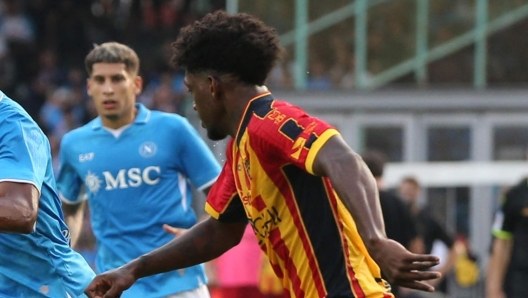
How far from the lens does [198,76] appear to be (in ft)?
15.7

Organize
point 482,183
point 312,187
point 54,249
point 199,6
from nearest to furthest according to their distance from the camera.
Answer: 1. point 312,187
2. point 54,249
3. point 482,183
4. point 199,6

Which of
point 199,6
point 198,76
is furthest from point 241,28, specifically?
point 199,6

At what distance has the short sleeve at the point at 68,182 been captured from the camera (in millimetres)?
7449

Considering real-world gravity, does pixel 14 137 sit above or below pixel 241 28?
below

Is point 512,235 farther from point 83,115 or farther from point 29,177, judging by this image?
point 83,115

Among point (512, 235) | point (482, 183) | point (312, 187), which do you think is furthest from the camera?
point (482, 183)

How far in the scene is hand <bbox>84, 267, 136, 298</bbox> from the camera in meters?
5.02

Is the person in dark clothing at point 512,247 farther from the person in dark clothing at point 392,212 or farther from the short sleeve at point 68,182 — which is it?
the short sleeve at point 68,182

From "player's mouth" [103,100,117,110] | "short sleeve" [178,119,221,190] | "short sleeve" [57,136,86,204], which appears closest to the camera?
"short sleeve" [178,119,221,190]

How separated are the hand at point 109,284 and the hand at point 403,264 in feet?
4.78

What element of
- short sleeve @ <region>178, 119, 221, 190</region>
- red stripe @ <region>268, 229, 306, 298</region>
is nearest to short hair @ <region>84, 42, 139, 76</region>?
short sleeve @ <region>178, 119, 221, 190</region>

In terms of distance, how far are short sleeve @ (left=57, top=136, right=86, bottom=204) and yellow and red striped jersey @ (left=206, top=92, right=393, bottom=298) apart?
2954 millimetres

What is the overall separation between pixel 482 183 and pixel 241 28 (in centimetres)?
1212

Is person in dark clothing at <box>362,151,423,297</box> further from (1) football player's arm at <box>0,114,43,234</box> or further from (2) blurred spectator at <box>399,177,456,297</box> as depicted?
(1) football player's arm at <box>0,114,43,234</box>
